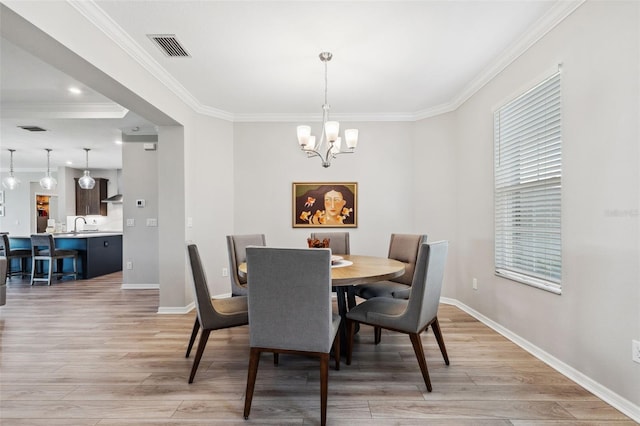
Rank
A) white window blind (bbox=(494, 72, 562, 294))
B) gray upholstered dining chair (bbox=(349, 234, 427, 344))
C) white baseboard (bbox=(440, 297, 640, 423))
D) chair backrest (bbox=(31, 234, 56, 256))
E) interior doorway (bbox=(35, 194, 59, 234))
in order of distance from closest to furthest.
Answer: white baseboard (bbox=(440, 297, 640, 423)) → white window blind (bbox=(494, 72, 562, 294)) → gray upholstered dining chair (bbox=(349, 234, 427, 344)) → chair backrest (bbox=(31, 234, 56, 256)) → interior doorway (bbox=(35, 194, 59, 234))

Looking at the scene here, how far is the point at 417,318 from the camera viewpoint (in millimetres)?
2080

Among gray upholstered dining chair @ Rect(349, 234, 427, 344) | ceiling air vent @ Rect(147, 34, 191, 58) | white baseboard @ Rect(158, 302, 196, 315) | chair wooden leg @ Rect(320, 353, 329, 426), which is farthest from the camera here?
white baseboard @ Rect(158, 302, 196, 315)

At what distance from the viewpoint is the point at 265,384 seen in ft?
7.08

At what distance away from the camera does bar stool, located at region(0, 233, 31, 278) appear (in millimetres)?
5836

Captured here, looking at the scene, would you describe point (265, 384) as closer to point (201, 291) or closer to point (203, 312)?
point (203, 312)

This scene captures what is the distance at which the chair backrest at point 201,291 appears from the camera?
7.21 feet

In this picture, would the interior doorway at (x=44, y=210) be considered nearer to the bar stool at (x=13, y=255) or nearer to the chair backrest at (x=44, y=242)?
the bar stool at (x=13, y=255)

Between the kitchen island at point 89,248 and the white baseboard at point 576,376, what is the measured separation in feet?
22.1

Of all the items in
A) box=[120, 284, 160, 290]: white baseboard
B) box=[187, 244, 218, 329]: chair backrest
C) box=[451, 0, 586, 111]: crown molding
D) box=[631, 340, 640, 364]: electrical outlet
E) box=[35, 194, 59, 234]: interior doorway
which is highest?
box=[451, 0, 586, 111]: crown molding

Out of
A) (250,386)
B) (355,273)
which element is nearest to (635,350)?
(355,273)

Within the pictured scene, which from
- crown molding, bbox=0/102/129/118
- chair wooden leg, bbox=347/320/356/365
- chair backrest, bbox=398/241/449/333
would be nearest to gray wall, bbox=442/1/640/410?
chair backrest, bbox=398/241/449/333

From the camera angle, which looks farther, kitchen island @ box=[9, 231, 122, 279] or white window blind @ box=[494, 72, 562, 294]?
kitchen island @ box=[9, 231, 122, 279]

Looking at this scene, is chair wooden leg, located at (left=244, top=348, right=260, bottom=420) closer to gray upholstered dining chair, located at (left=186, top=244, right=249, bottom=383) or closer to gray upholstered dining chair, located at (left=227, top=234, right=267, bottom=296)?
gray upholstered dining chair, located at (left=186, top=244, right=249, bottom=383)

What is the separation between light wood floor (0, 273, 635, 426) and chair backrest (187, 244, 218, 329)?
16.5 inches
